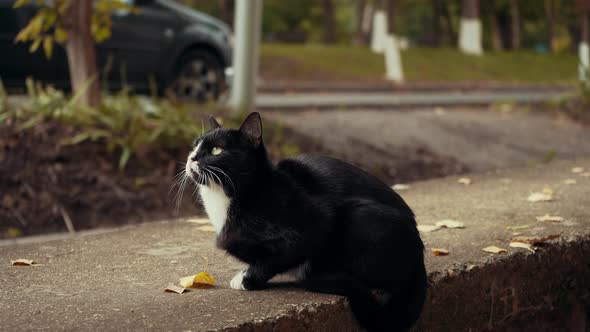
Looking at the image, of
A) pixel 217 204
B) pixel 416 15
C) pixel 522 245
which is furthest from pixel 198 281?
pixel 416 15

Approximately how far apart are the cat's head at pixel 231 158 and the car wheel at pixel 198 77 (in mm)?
6266

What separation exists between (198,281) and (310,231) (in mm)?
509

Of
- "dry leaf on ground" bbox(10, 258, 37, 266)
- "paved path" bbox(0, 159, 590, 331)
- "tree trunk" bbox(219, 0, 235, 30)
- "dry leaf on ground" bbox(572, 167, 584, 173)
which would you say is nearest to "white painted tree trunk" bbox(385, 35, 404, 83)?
"tree trunk" bbox(219, 0, 235, 30)

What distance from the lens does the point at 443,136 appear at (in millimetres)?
8945

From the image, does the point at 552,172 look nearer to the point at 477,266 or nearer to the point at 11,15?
the point at 477,266

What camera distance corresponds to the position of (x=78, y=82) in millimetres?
6918

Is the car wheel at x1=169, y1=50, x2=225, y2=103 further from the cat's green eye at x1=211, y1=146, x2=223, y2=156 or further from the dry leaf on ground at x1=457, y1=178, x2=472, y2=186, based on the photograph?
the cat's green eye at x1=211, y1=146, x2=223, y2=156

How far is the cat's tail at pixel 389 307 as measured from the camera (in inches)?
108

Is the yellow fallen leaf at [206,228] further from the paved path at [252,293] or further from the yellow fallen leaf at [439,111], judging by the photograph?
the yellow fallen leaf at [439,111]

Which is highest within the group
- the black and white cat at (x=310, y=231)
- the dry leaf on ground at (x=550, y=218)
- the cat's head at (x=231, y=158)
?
the cat's head at (x=231, y=158)

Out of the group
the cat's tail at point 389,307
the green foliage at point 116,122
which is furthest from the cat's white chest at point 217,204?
the green foliage at point 116,122

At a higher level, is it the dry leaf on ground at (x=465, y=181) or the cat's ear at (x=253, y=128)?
the cat's ear at (x=253, y=128)

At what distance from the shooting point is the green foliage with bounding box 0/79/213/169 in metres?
6.36

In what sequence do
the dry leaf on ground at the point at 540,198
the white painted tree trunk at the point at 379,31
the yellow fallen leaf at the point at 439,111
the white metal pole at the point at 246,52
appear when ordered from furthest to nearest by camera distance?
1. the white painted tree trunk at the point at 379,31
2. the yellow fallen leaf at the point at 439,111
3. the white metal pole at the point at 246,52
4. the dry leaf on ground at the point at 540,198
